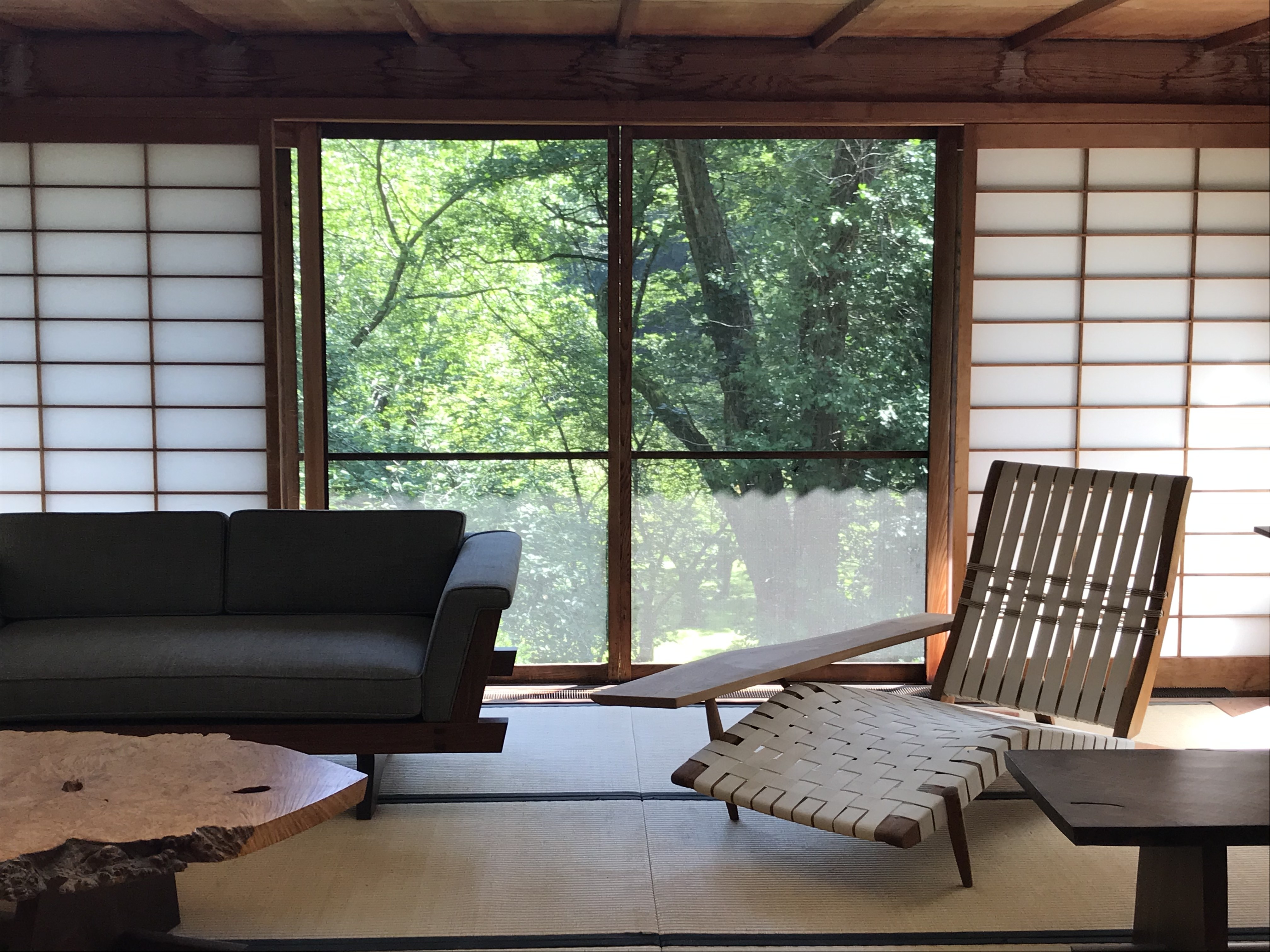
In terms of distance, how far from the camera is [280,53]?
3664 mm

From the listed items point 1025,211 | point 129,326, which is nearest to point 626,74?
point 1025,211

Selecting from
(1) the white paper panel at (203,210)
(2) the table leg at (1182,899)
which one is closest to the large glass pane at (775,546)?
(1) the white paper panel at (203,210)

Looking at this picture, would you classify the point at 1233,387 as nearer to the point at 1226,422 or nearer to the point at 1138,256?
the point at 1226,422

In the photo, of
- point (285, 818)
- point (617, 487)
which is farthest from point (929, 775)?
point (617, 487)

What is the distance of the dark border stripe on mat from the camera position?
2146mm

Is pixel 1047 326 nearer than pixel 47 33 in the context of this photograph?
No

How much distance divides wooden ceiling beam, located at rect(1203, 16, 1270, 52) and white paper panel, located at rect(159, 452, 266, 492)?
368cm

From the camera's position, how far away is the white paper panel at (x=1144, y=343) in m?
3.90

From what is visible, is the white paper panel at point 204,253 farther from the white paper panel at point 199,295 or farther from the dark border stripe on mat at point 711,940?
the dark border stripe on mat at point 711,940

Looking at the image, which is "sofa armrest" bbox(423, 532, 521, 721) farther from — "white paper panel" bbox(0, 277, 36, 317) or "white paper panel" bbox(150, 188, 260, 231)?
"white paper panel" bbox(0, 277, 36, 317)

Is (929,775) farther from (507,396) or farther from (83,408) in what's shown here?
(83,408)

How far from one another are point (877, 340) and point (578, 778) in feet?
6.54

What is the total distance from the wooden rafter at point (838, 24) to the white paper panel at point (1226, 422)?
1904mm

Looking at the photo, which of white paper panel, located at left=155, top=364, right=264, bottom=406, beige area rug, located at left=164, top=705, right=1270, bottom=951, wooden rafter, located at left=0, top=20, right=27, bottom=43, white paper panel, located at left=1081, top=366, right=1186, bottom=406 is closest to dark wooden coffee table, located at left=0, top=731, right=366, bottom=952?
beige area rug, located at left=164, top=705, right=1270, bottom=951
